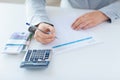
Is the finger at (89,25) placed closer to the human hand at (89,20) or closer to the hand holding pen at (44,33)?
the human hand at (89,20)

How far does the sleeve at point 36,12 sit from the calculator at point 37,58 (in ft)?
0.65

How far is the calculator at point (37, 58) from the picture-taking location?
750 millimetres

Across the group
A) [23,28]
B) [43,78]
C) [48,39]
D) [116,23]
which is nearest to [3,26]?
[23,28]

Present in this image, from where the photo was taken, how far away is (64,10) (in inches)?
43.7

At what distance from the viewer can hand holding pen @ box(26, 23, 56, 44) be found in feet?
2.88

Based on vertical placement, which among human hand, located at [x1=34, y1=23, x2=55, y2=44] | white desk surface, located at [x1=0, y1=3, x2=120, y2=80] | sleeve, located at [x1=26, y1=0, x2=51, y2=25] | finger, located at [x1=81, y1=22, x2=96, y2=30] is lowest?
white desk surface, located at [x1=0, y1=3, x2=120, y2=80]

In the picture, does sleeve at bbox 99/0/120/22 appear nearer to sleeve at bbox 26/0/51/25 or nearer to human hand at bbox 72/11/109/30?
human hand at bbox 72/11/109/30

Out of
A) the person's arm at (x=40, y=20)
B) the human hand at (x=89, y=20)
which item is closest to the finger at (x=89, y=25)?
the human hand at (x=89, y=20)

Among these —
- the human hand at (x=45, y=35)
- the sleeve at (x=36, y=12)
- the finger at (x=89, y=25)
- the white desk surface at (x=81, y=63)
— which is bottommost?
the white desk surface at (x=81, y=63)

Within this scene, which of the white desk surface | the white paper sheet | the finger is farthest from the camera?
the finger

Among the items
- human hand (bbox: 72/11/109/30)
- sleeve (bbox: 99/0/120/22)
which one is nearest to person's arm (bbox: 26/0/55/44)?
human hand (bbox: 72/11/109/30)

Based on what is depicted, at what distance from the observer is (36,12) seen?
104cm

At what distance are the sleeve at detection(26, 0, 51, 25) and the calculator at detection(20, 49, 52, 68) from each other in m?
0.20

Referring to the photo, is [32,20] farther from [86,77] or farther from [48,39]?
[86,77]
